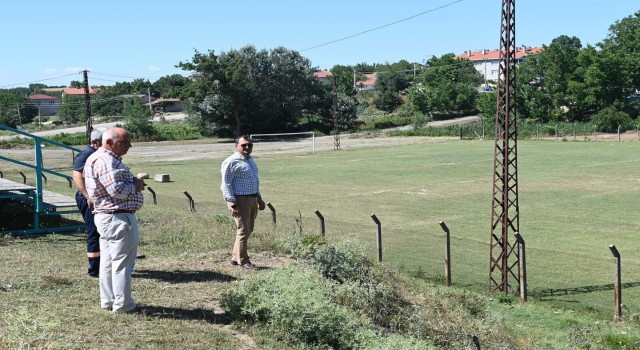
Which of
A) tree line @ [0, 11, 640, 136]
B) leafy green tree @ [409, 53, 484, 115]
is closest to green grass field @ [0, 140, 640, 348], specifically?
tree line @ [0, 11, 640, 136]

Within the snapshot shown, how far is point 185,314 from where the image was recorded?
7.23 meters

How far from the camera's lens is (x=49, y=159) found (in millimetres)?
54719

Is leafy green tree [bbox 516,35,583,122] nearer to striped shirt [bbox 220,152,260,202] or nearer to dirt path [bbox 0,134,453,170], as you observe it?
dirt path [bbox 0,134,453,170]

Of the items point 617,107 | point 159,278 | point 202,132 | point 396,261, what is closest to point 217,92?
point 202,132

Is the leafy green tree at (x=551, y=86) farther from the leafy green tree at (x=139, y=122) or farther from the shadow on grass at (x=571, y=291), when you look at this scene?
the shadow on grass at (x=571, y=291)

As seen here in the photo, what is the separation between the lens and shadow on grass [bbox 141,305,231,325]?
7105mm

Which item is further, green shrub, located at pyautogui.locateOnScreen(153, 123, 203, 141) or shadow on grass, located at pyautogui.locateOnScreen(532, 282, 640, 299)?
green shrub, located at pyautogui.locateOnScreen(153, 123, 203, 141)

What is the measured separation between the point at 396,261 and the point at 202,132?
70.5 metres

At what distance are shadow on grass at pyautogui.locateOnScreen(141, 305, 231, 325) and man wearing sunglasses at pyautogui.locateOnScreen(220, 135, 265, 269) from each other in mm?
2292

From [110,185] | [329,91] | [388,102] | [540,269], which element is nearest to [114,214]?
[110,185]

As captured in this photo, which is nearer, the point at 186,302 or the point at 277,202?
the point at 186,302

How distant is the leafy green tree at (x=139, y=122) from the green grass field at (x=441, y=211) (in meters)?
30.6

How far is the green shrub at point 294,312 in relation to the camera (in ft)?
22.1

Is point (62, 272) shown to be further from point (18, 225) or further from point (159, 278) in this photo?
point (18, 225)
